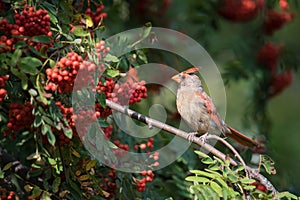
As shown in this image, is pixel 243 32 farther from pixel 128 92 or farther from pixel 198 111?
pixel 128 92

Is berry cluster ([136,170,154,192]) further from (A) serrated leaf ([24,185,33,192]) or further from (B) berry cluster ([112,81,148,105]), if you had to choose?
(A) serrated leaf ([24,185,33,192])

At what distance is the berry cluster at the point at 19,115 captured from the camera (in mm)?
2504

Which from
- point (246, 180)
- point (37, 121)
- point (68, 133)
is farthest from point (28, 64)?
point (246, 180)

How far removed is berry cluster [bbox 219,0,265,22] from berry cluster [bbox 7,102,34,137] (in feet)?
10.6

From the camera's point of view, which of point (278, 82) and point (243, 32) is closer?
point (278, 82)

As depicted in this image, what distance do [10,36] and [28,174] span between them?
78 cm

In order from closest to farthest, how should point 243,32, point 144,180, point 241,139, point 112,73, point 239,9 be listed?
A: point 112,73 < point 144,180 < point 241,139 < point 239,9 < point 243,32

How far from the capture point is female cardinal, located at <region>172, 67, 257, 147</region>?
12.6 feet

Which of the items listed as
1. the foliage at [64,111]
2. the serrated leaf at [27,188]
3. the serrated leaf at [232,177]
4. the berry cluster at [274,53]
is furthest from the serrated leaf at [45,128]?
the berry cluster at [274,53]

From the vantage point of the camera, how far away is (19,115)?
8.20ft

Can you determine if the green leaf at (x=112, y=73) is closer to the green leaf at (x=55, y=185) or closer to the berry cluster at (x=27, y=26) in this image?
the berry cluster at (x=27, y=26)

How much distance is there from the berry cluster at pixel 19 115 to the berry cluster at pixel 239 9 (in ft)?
Answer: 10.6

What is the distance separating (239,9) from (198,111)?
185cm

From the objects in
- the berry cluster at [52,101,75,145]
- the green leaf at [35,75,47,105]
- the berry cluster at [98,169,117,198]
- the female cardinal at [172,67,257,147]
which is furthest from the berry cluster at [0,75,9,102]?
the female cardinal at [172,67,257,147]
